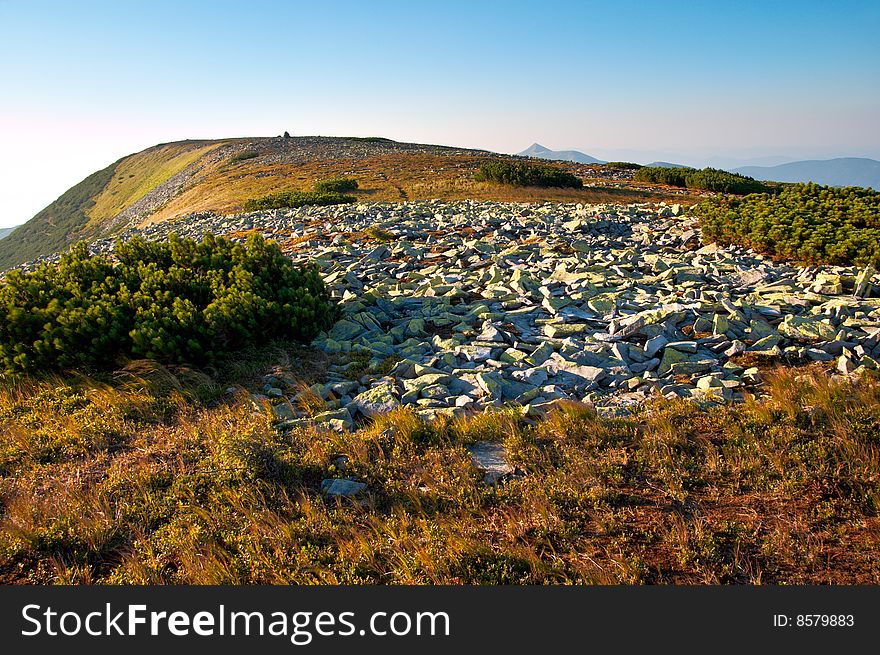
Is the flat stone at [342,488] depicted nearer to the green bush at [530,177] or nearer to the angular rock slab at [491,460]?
the angular rock slab at [491,460]

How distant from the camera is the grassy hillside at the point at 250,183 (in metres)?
27.3

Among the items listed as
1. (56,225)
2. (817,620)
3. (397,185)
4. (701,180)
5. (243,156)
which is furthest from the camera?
(56,225)

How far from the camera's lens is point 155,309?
22.9ft

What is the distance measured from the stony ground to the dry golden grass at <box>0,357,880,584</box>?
569mm

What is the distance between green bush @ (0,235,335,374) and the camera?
6.79 metres

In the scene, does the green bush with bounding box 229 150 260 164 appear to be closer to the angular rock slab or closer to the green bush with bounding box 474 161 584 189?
the green bush with bounding box 474 161 584 189

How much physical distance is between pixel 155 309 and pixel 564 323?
597 cm

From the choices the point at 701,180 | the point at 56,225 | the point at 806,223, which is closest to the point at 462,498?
the point at 806,223

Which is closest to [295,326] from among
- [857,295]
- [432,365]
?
[432,365]

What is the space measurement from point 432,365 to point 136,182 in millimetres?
94516

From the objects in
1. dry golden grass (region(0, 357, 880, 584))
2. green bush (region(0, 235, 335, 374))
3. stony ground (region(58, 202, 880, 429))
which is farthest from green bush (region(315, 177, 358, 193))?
dry golden grass (region(0, 357, 880, 584))

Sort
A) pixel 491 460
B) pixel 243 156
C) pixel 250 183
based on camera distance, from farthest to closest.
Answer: pixel 243 156, pixel 250 183, pixel 491 460

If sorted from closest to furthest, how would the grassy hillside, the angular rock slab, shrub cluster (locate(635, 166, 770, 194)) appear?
the angular rock slab
shrub cluster (locate(635, 166, 770, 194))
the grassy hillside

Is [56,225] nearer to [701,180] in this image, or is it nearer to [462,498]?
[701,180]
